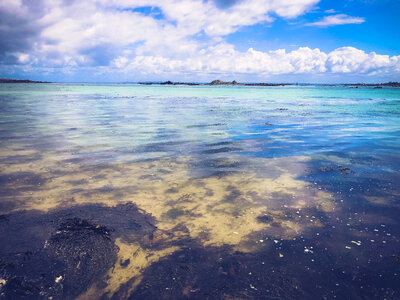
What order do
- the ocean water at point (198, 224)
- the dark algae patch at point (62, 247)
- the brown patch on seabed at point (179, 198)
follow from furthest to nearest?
the brown patch on seabed at point (179, 198) → the ocean water at point (198, 224) → the dark algae patch at point (62, 247)

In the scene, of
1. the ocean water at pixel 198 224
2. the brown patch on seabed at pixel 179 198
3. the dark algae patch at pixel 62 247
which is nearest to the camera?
the dark algae patch at pixel 62 247

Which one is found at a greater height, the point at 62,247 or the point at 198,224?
the point at 62,247

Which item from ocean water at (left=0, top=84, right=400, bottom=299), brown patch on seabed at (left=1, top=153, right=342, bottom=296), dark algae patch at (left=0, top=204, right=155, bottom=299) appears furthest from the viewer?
brown patch on seabed at (left=1, top=153, right=342, bottom=296)

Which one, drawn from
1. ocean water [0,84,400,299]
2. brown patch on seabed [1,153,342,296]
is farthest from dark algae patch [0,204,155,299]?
brown patch on seabed [1,153,342,296]

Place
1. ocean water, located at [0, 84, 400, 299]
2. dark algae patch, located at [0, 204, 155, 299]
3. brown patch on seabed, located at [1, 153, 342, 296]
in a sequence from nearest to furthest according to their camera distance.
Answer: dark algae patch, located at [0, 204, 155, 299]
ocean water, located at [0, 84, 400, 299]
brown patch on seabed, located at [1, 153, 342, 296]

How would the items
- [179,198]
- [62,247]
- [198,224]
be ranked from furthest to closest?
[179,198] < [198,224] < [62,247]

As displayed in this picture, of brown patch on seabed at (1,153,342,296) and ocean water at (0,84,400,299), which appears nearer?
ocean water at (0,84,400,299)

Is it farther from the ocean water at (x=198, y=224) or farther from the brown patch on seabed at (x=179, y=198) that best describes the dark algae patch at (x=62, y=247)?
the brown patch on seabed at (x=179, y=198)

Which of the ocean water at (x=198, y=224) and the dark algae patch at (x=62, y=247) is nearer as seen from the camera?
the dark algae patch at (x=62, y=247)

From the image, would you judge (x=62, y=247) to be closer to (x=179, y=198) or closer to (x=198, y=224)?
(x=198, y=224)

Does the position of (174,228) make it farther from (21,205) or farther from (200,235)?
(21,205)

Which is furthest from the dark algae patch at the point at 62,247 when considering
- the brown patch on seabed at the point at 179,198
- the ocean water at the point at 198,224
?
the brown patch on seabed at the point at 179,198

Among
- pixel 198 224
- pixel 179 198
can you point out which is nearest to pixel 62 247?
pixel 198 224

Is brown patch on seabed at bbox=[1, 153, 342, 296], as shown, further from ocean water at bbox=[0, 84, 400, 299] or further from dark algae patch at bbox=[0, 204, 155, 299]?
dark algae patch at bbox=[0, 204, 155, 299]
